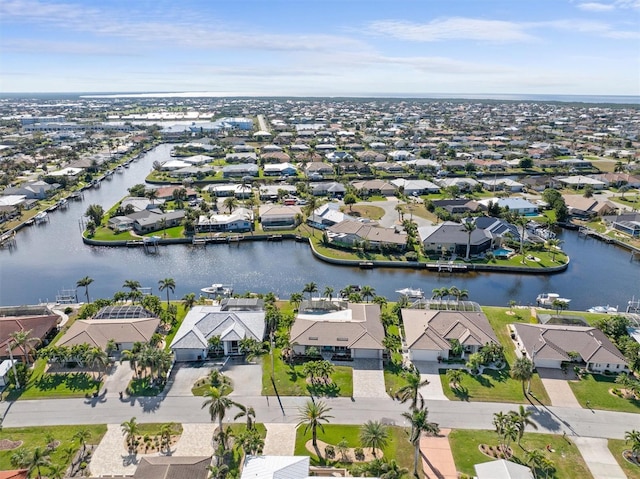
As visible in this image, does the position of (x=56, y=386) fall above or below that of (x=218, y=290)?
below

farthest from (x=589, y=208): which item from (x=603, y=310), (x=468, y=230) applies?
(x=603, y=310)

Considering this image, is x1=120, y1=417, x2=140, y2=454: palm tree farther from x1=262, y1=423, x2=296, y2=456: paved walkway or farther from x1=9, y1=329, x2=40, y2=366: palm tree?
x1=9, y1=329, x2=40, y2=366: palm tree

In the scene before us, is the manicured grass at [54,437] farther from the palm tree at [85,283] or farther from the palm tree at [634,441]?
the palm tree at [634,441]

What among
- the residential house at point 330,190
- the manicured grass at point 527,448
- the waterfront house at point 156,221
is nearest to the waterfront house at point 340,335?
the manicured grass at point 527,448

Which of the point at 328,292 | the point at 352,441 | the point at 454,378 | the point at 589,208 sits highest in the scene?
the point at 589,208

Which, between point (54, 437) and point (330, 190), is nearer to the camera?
point (54, 437)

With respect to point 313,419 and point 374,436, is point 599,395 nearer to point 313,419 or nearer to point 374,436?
point 374,436
